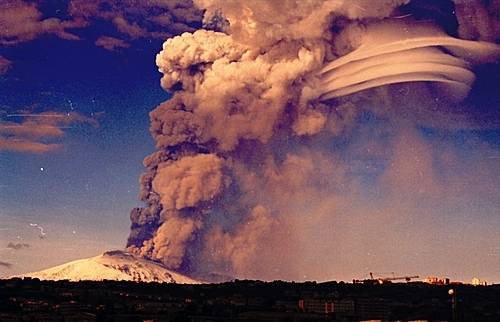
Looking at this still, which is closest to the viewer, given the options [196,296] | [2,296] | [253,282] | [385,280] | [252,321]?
[252,321]

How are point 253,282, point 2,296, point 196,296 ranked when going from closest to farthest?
point 2,296
point 196,296
point 253,282

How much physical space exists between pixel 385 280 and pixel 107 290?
20964mm

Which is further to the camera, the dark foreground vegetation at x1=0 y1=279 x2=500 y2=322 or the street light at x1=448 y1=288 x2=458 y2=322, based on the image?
the dark foreground vegetation at x1=0 y1=279 x2=500 y2=322

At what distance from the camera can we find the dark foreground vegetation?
5697cm

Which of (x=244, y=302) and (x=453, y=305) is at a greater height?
(x=244, y=302)

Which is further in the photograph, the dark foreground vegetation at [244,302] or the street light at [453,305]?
the dark foreground vegetation at [244,302]

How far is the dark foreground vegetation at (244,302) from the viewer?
2243 inches

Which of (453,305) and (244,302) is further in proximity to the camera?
(244,302)

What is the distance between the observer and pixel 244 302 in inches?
2591

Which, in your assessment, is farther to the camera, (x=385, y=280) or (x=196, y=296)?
(x=385, y=280)

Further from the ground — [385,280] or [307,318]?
[385,280]

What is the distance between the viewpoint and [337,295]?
68.5m

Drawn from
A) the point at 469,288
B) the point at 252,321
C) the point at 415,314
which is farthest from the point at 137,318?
the point at 469,288

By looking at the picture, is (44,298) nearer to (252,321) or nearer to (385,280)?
(252,321)
